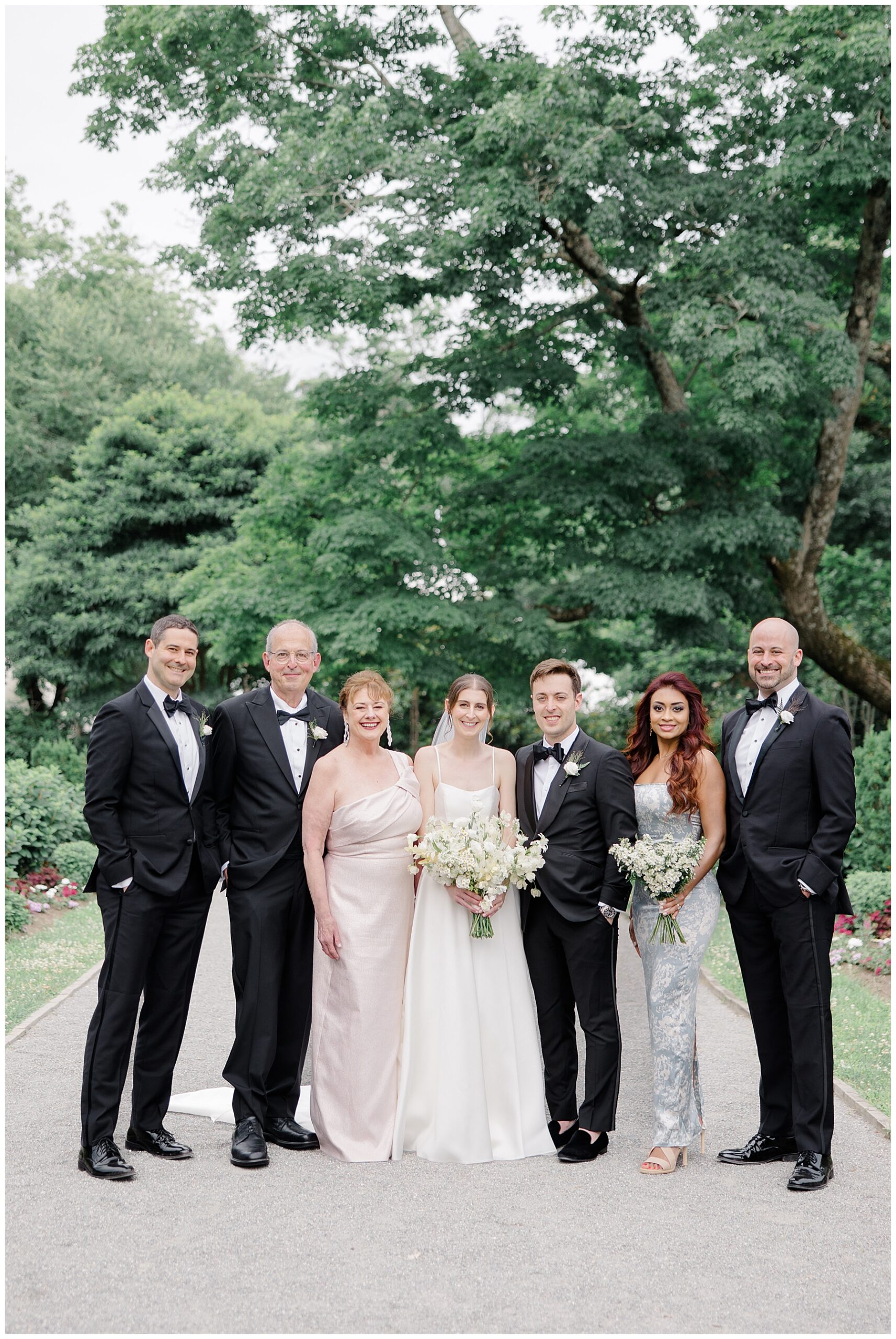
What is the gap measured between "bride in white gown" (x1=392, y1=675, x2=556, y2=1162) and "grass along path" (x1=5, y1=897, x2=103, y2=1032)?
145 inches

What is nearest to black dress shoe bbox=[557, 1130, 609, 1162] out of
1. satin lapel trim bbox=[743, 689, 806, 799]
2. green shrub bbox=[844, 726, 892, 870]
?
satin lapel trim bbox=[743, 689, 806, 799]

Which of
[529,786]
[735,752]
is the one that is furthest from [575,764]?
[735,752]

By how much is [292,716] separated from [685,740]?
1.92 metres

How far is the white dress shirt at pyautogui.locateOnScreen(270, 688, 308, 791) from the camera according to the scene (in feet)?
19.5

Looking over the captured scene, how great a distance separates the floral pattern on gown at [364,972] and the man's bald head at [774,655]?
1.78 meters

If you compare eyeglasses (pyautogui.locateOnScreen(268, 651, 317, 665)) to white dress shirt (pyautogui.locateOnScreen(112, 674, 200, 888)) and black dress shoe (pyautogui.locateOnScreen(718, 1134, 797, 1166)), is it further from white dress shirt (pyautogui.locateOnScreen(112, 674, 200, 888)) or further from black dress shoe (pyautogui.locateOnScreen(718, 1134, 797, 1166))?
black dress shoe (pyautogui.locateOnScreen(718, 1134, 797, 1166))

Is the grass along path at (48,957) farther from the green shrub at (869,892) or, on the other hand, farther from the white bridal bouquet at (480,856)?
the green shrub at (869,892)

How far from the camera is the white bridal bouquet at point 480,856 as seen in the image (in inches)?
218

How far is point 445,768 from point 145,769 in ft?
4.76

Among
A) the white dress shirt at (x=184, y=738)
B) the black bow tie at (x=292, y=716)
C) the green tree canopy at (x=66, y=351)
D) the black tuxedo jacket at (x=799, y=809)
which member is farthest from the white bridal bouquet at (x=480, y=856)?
the green tree canopy at (x=66, y=351)

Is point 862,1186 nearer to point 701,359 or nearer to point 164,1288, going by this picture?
point 164,1288

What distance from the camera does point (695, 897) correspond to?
5703 millimetres

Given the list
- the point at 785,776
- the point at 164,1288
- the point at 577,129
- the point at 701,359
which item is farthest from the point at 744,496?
the point at 164,1288

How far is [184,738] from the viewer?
571 centimetres
